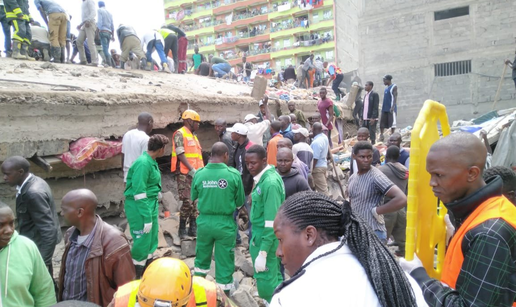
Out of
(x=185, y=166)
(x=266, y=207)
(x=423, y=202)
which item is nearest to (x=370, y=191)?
(x=266, y=207)

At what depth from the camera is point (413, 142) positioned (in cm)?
172

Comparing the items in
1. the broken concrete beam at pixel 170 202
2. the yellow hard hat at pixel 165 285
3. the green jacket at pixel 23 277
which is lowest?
the broken concrete beam at pixel 170 202

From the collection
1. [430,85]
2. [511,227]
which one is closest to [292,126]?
[511,227]

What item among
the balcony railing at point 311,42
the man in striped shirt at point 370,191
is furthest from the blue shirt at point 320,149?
the balcony railing at point 311,42

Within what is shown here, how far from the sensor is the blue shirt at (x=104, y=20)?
A: 9164 mm

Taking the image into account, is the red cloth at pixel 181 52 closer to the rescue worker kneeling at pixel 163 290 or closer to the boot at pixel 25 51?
the boot at pixel 25 51

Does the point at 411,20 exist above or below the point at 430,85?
above

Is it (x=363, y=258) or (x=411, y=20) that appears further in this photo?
(x=411, y=20)

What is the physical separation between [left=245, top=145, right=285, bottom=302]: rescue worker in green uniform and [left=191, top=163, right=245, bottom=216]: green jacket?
0.28 m

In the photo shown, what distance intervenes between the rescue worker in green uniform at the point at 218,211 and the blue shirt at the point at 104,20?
7.06 meters

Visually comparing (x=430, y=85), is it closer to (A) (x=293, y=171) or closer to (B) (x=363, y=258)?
(A) (x=293, y=171)

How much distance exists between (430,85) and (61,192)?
16.6 metres

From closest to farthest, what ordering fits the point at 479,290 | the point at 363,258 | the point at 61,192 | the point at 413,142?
the point at 363,258
the point at 479,290
the point at 413,142
the point at 61,192

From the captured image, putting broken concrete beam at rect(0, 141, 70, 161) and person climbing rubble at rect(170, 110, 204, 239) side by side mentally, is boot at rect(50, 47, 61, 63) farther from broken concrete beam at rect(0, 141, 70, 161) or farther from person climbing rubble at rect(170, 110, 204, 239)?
person climbing rubble at rect(170, 110, 204, 239)
